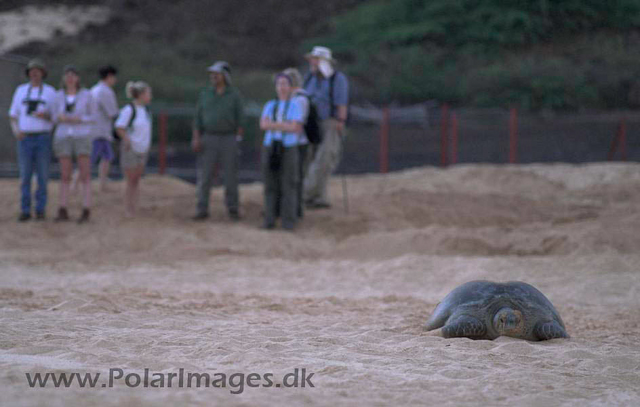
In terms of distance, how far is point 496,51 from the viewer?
28.6 metres

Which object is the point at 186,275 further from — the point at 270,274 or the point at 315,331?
the point at 315,331

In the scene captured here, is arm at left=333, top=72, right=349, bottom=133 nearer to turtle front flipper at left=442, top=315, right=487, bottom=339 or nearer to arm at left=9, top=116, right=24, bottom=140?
arm at left=9, top=116, right=24, bottom=140

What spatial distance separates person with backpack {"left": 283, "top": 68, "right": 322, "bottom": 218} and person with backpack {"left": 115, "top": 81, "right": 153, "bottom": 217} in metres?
1.90

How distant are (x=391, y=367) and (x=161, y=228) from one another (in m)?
6.47

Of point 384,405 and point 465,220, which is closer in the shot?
point 384,405

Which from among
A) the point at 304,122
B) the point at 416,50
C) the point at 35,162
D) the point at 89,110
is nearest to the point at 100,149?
the point at 89,110

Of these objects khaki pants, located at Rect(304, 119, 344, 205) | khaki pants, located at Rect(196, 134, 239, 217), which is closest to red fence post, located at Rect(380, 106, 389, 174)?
khaki pants, located at Rect(304, 119, 344, 205)

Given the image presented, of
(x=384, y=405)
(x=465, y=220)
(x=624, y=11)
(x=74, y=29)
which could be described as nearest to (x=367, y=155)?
(x=465, y=220)

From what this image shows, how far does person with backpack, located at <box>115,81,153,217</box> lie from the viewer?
10258mm

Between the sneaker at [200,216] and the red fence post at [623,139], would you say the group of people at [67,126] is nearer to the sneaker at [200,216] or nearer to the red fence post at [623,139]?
the sneaker at [200,216]

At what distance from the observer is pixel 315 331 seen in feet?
18.4

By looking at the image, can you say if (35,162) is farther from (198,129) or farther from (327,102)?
(327,102)

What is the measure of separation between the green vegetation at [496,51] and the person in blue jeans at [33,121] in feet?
55.4

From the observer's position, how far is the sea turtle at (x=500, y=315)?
546 centimetres
